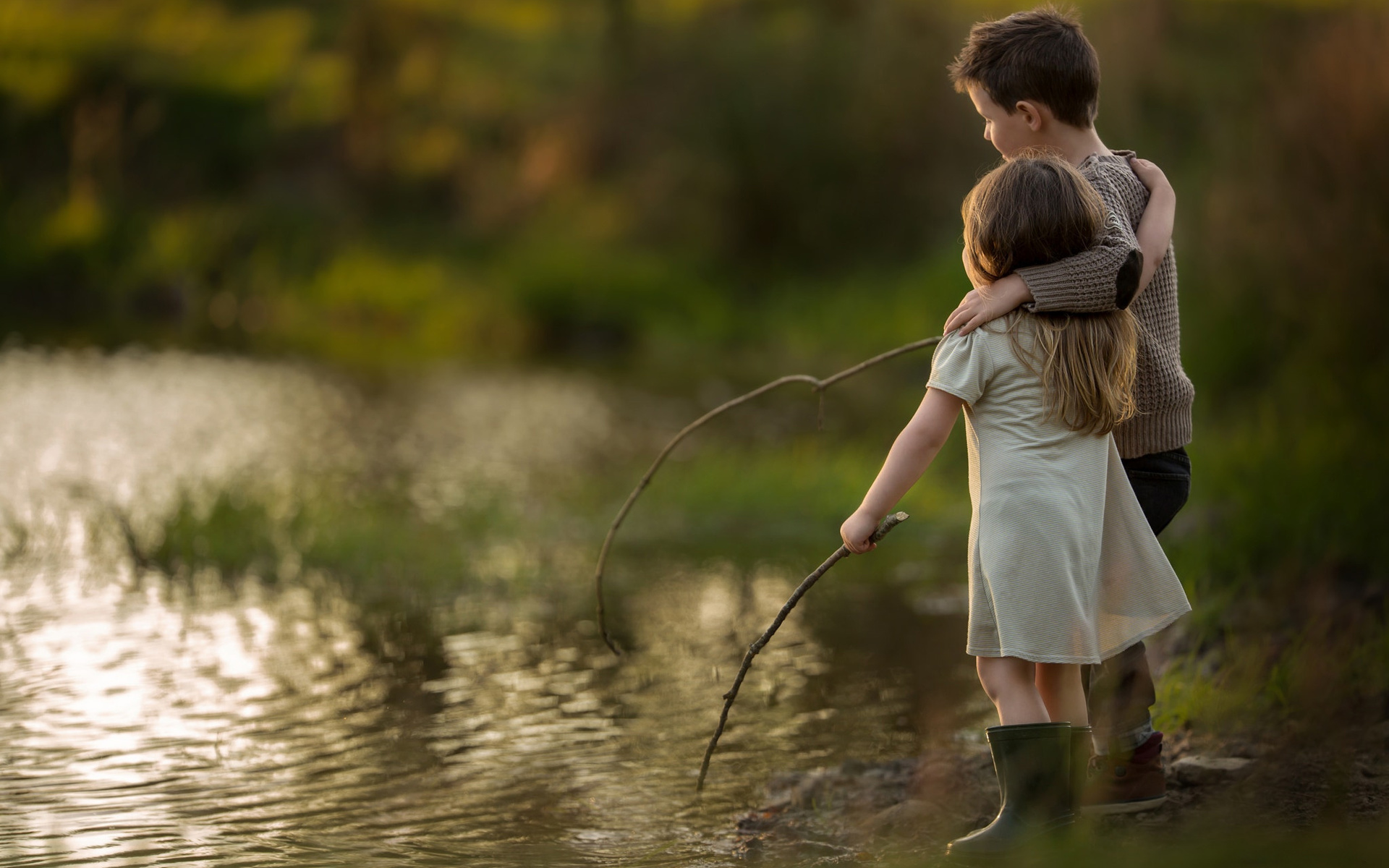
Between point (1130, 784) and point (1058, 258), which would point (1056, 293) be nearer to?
point (1058, 258)

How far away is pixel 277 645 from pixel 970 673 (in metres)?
2.09

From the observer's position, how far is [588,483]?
7.54 metres

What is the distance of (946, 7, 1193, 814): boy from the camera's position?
2.68 metres

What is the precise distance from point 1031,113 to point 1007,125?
0.05 m

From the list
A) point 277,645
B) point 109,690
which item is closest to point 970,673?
point 277,645

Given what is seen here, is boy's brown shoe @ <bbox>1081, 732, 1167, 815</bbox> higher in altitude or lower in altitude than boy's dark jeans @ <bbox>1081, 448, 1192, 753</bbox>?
lower

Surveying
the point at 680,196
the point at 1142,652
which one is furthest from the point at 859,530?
the point at 680,196

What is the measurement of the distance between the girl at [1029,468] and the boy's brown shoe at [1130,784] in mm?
295

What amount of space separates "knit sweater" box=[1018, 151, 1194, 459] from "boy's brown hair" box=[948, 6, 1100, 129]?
123mm

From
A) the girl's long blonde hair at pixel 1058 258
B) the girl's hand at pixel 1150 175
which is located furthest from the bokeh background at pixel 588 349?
the girl's long blonde hair at pixel 1058 258

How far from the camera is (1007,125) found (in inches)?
115

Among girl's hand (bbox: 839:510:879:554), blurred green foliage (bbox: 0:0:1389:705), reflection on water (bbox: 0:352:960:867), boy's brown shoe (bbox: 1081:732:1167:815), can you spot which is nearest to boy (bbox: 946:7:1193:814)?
boy's brown shoe (bbox: 1081:732:1167:815)

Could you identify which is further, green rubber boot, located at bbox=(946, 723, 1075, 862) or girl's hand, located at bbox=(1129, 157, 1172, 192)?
girl's hand, located at bbox=(1129, 157, 1172, 192)

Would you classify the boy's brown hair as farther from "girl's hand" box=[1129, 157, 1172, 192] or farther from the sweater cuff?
the sweater cuff
